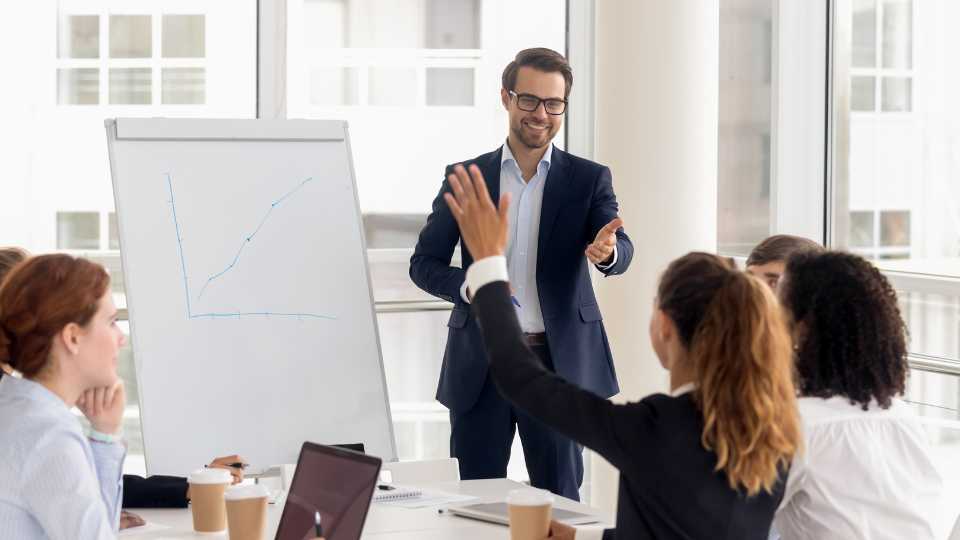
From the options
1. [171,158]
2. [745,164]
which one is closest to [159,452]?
[171,158]

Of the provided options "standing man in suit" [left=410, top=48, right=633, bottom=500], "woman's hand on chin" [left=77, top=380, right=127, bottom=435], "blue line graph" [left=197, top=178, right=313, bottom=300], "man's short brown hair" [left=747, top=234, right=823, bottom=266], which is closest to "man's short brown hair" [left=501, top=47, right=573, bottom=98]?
"standing man in suit" [left=410, top=48, right=633, bottom=500]

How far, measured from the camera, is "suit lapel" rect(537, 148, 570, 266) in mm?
3271

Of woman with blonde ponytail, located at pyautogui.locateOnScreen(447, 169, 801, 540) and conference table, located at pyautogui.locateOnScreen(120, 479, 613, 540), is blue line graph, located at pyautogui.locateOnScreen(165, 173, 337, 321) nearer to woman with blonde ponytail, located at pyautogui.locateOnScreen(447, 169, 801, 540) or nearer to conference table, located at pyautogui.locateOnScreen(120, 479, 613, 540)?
conference table, located at pyautogui.locateOnScreen(120, 479, 613, 540)

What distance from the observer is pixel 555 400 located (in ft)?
5.62

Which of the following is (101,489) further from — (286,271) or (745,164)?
(745,164)

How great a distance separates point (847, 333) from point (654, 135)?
2460mm

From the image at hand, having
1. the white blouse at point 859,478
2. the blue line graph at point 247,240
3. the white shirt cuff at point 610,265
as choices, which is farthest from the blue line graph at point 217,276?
the white blouse at point 859,478

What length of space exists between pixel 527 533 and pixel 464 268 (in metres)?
1.41

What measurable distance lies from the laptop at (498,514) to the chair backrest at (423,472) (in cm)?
39

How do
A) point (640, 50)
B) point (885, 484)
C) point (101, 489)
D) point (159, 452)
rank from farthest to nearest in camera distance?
point (640, 50) → point (159, 452) → point (885, 484) → point (101, 489)

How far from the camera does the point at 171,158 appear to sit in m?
3.27

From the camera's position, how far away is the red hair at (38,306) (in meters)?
1.69

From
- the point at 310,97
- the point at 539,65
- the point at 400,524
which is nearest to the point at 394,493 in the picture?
the point at 400,524

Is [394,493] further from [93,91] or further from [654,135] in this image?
[93,91]
